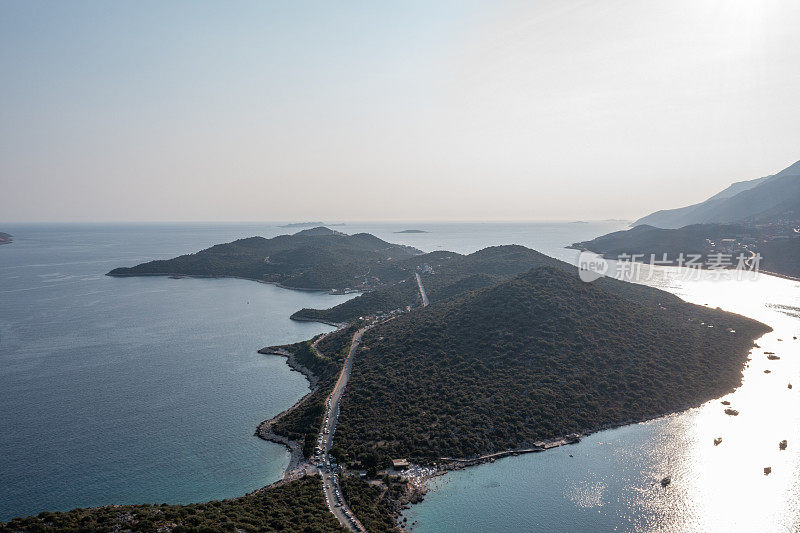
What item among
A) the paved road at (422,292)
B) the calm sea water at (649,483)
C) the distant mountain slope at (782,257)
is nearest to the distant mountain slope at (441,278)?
the paved road at (422,292)

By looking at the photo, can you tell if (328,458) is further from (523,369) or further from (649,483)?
(649,483)

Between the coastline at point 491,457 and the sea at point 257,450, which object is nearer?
the sea at point 257,450

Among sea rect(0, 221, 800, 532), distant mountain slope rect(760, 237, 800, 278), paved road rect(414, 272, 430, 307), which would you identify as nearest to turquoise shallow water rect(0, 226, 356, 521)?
sea rect(0, 221, 800, 532)

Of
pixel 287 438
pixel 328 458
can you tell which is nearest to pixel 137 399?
pixel 287 438

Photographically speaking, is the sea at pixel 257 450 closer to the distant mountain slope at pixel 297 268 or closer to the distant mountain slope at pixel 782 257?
the distant mountain slope at pixel 297 268

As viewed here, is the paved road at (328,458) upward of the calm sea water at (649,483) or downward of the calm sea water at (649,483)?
upward

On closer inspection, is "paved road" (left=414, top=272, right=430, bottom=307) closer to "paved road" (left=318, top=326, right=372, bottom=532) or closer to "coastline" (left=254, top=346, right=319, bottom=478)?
"coastline" (left=254, top=346, right=319, bottom=478)

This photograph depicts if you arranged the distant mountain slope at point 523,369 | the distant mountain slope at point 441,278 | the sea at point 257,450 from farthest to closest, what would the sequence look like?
1. the distant mountain slope at point 441,278
2. the distant mountain slope at point 523,369
3. the sea at point 257,450

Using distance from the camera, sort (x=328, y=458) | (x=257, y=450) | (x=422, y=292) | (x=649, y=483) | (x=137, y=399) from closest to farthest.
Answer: (x=649, y=483) < (x=328, y=458) < (x=257, y=450) < (x=137, y=399) < (x=422, y=292)
